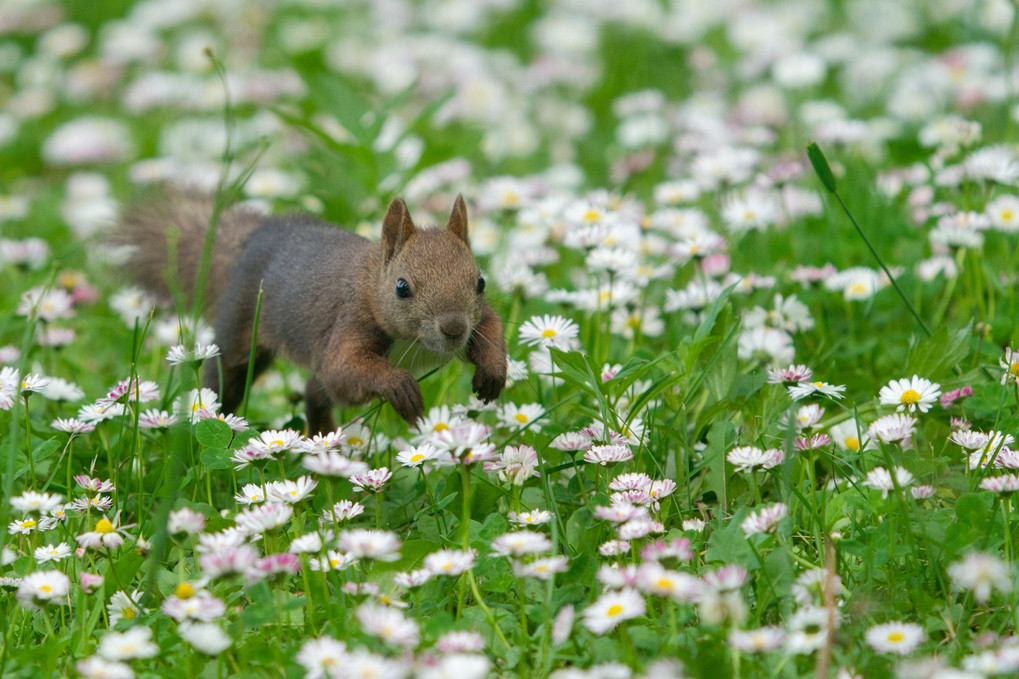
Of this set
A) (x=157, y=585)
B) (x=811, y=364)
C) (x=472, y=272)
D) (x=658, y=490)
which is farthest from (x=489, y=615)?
(x=811, y=364)

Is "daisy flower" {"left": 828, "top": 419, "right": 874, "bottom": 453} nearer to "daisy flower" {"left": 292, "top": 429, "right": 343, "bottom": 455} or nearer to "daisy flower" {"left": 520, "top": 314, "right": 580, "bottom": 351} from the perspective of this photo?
"daisy flower" {"left": 520, "top": 314, "right": 580, "bottom": 351}

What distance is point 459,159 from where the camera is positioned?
5941 millimetres

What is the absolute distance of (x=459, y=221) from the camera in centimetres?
362

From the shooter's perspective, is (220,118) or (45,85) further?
(45,85)

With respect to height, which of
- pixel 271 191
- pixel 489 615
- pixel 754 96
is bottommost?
pixel 489 615

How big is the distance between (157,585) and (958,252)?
2.98m

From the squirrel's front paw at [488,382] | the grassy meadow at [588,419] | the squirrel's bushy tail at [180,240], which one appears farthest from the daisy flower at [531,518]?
the squirrel's bushy tail at [180,240]

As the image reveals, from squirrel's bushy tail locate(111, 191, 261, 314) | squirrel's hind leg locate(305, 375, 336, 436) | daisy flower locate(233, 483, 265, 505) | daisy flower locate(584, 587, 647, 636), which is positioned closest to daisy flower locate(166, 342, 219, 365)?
daisy flower locate(233, 483, 265, 505)

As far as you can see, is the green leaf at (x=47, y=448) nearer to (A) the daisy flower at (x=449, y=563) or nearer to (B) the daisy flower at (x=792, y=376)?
(A) the daisy flower at (x=449, y=563)

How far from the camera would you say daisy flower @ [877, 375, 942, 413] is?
2986 millimetres

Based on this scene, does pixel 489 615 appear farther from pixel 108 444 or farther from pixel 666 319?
pixel 666 319

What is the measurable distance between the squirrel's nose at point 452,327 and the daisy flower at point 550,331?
28 cm

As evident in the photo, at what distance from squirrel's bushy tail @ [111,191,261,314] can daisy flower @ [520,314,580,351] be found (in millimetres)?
1343

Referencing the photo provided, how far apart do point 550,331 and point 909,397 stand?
102 cm
